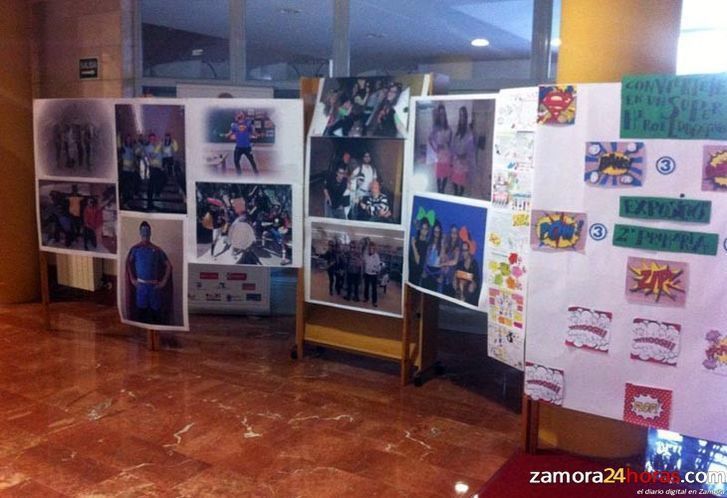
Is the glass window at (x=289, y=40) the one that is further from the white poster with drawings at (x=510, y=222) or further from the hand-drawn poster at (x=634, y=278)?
the hand-drawn poster at (x=634, y=278)

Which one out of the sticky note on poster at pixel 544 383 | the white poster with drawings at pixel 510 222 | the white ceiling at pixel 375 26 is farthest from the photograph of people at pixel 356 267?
the white ceiling at pixel 375 26

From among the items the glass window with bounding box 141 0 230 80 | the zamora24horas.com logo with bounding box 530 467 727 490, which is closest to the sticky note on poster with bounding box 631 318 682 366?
the zamora24horas.com logo with bounding box 530 467 727 490

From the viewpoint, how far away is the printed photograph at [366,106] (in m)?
3.71

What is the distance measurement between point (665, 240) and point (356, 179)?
5.90 ft

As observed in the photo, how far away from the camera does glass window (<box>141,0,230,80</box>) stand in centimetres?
550

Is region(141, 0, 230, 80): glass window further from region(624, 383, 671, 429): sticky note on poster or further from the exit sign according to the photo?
region(624, 383, 671, 429): sticky note on poster

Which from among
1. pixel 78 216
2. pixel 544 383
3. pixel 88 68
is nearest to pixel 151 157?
pixel 78 216

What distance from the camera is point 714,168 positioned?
247cm

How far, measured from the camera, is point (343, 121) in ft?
12.8

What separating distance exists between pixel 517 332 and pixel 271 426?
1277 mm

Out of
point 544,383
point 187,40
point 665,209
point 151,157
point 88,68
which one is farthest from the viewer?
point 187,40

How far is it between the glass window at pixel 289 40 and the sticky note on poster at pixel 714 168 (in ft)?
11.0

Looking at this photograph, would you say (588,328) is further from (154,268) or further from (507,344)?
(154,268)

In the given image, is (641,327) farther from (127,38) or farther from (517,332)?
(127,38)
